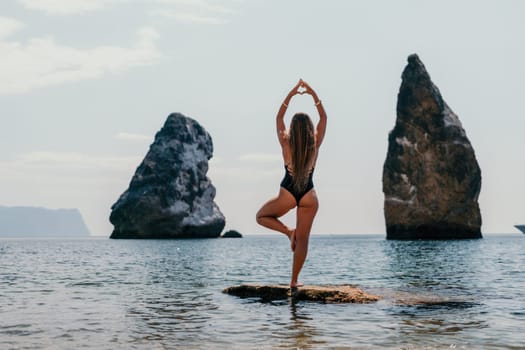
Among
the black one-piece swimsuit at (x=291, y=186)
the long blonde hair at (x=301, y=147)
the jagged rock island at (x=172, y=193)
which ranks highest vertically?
the jagged rock island at (x=172, y=193)

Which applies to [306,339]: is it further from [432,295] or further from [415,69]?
[415,69]

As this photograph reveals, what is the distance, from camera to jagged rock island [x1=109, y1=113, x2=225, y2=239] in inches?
5098

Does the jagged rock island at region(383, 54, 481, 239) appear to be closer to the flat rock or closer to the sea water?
the sea water

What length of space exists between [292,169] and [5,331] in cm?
525

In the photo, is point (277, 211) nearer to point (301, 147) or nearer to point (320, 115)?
point (301, 147)

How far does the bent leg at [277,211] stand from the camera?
10844 mm

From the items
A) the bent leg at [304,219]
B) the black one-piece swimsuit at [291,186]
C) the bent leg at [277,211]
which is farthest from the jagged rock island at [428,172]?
→ the black one-piece swimsuit at [291,186]

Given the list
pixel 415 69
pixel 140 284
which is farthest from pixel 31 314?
pixel 415 69

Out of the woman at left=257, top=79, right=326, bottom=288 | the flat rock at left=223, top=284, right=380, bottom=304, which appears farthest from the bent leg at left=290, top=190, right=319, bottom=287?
the flat rock at left=223, top=284, right=380, bottom=304

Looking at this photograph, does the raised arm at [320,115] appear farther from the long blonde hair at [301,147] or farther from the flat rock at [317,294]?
the flat rock at [317,294]

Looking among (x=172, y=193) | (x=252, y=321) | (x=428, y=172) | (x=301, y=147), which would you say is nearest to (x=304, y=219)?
(x=301, y=147)

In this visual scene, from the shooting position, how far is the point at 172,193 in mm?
133125

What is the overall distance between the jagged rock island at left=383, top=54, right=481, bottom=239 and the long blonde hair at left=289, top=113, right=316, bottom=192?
94.9 metres

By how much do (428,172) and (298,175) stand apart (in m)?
97.6
